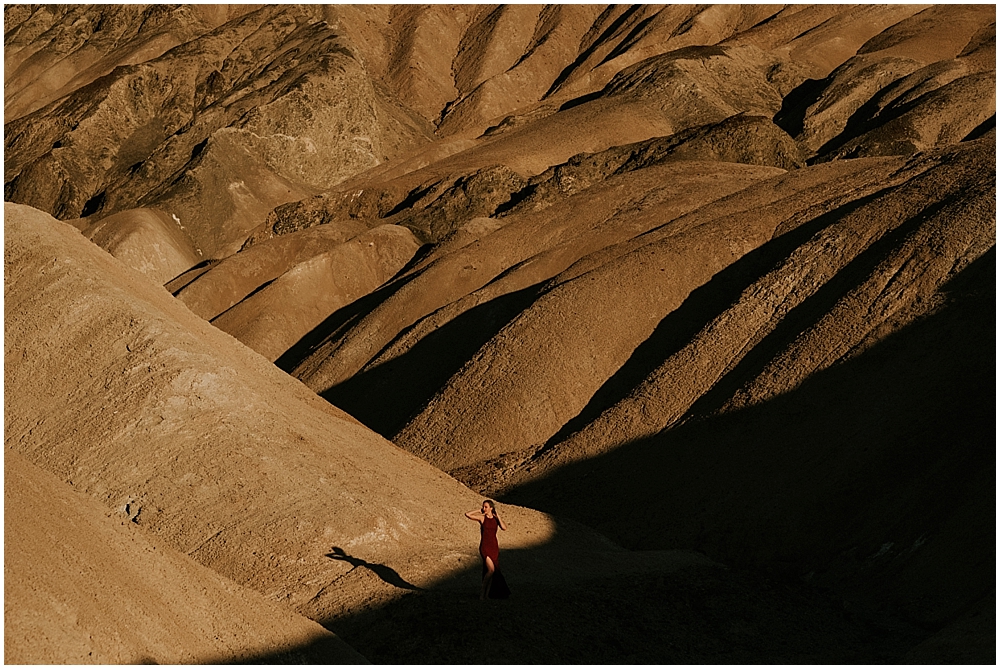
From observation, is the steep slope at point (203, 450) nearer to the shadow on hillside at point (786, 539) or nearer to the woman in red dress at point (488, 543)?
the shadow on hillside at point (786, 539)

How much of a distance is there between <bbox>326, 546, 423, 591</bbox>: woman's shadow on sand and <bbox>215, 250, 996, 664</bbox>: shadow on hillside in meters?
0.50

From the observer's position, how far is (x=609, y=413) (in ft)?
85.5

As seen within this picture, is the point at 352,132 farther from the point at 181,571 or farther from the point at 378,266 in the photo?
the point at 181,571

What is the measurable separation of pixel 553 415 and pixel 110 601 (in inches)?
666

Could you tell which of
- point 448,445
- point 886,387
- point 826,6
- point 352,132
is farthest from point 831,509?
point 826,6

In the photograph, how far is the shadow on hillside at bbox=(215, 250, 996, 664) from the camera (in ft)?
47.9

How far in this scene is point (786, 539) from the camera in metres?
20.7

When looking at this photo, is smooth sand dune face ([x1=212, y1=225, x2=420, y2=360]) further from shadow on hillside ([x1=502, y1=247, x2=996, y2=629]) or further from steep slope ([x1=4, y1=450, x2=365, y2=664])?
steep slope ([x1=4, y1=450, x2=365, y2=664])

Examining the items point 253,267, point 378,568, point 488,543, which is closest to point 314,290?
point 253,267

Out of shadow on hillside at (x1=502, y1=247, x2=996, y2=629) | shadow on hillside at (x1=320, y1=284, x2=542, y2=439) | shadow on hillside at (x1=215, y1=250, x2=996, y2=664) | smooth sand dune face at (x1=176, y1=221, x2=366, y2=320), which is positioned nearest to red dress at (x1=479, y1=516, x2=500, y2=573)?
shadow on hillside at (x1=215, y1=250, x2=996, y2=664)

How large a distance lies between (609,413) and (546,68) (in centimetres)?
6264

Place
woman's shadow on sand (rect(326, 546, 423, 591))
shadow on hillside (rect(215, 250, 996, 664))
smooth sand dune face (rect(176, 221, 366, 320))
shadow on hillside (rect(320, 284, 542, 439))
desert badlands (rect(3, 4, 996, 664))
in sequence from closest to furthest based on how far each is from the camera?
desert badlands (rect(3, 4, 996, 664)), shadow on hillside (rect(215, 250, 996, 664)), woman's shadow on sand (rect(326, 546, 423, 591)), shadow on hillside (rect(320, 284, 542, 439)), smooth sand dune face (rect(176, 221, 366, 320))

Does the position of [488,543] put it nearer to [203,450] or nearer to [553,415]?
[203,450]

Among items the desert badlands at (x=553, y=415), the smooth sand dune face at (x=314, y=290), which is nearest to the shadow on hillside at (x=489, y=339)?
the desert badlands at (x=553, y=415)
